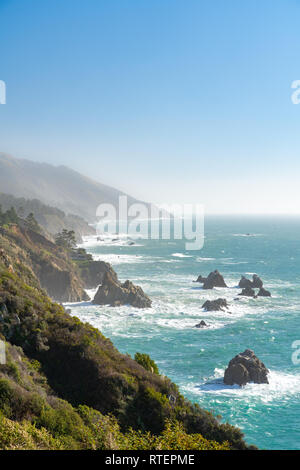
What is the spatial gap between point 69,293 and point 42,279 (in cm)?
673

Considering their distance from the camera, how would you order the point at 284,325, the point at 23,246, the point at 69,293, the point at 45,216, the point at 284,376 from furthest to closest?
the point at 45,216
the point at 23,246
the point at 69,293
the point at 284,325
the point at 284,376

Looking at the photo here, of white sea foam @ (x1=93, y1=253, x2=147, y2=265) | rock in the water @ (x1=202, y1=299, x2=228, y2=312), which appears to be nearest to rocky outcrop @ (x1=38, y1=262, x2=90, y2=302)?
rock in the water @ (x1=202, y1=299, x2=228, y2=312)

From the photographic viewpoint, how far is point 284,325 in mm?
60344

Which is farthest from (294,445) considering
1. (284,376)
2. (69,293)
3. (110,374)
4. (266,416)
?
(69,293)

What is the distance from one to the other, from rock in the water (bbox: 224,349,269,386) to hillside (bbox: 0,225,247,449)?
17127mm

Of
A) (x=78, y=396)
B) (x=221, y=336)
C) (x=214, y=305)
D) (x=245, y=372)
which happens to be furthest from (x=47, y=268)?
(x=78, y=396)

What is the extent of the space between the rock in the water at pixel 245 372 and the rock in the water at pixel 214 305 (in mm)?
25238

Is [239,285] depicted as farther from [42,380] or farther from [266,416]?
[42,380]

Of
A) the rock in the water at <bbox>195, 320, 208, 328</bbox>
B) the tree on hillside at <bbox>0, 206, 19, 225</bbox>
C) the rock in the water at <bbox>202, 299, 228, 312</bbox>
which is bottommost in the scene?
the rock in the water at <bbox>195, 320, 208, 328</bbox>

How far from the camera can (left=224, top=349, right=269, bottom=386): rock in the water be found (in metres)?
41.3

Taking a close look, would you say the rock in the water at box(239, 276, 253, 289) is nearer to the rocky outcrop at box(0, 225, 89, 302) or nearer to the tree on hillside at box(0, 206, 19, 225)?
the rocky outcrop at box(0, 225, 89, 302)

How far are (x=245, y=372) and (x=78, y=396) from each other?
2583 centimetres

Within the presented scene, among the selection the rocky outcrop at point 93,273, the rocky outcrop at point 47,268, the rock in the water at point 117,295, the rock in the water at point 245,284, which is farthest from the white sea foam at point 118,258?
the rock in the water at point 245,284

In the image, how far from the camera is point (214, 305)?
68812 mm
